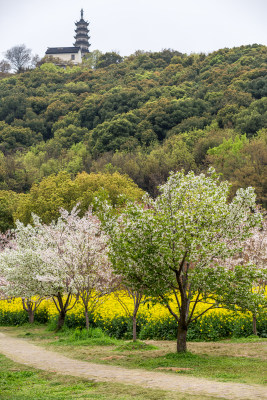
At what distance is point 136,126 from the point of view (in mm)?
64688

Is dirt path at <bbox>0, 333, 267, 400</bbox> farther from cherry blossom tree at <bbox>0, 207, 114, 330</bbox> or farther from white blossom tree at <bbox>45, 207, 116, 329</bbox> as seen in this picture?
cherry blossom tree at <bbox>0, 207, 114, 330</bbox>

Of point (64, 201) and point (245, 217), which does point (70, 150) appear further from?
point (245, 217)

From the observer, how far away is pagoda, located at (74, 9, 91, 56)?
497ft

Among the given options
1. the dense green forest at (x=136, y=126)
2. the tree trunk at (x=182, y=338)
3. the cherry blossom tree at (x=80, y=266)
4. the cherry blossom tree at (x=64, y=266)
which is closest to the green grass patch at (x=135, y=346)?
the tree trunk at (x=182, y=338)

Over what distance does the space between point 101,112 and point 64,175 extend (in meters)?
33.0

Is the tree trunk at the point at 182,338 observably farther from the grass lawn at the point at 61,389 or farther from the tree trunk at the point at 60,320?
the tree trunk at the point at 60,320

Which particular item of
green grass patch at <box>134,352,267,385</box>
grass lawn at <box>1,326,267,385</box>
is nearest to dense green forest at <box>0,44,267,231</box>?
grass lawn at <box>1,326,267,385</box>

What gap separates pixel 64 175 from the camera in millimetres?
41781

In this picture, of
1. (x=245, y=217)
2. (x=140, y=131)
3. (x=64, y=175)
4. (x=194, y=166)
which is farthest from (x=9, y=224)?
(x=245, y=217)

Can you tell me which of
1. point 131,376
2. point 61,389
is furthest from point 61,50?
point 61,389

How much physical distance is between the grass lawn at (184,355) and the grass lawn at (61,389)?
216 cm

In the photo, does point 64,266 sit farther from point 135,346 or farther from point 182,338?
point 182,338

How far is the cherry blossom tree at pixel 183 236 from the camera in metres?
12.2

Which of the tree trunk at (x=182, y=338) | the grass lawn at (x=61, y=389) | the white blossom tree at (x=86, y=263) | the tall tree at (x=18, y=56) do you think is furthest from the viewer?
the tall tree at (x=18, y=56)
